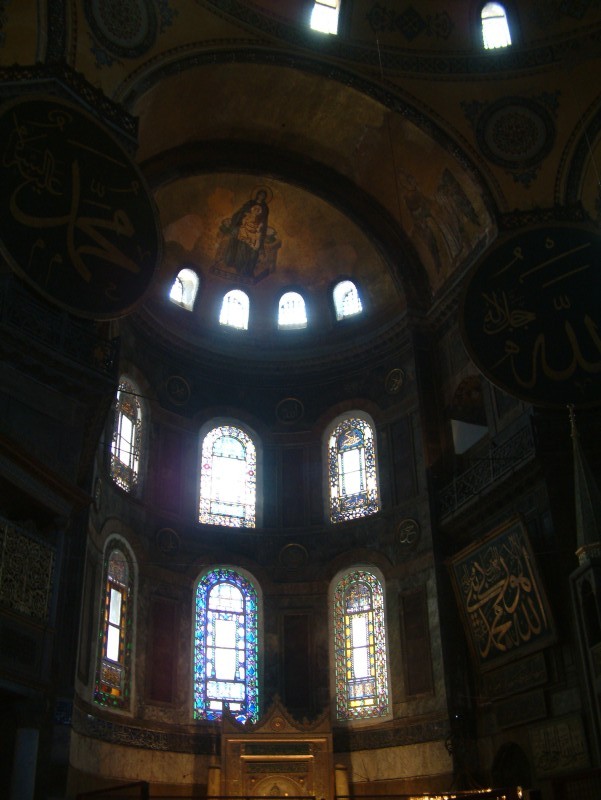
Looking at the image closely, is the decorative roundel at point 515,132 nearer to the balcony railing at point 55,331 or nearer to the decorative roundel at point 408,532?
the decorative roundel at point 408,532

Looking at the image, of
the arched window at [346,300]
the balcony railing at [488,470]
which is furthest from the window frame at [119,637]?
the arched window at [346,300]

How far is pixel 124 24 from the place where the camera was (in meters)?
12.5

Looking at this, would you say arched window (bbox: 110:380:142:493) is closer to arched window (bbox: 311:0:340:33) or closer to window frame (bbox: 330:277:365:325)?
window frame (bbox: 330:277:365:325)

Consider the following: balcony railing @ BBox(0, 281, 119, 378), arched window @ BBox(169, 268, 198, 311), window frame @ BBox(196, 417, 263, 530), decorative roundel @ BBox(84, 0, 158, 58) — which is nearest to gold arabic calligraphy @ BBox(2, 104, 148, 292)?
balcony railing @ BBox(0, 281, 119, 378)

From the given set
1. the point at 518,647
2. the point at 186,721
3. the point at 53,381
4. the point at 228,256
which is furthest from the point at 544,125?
the point at 186,721

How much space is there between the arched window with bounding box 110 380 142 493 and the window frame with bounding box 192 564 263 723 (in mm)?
2019

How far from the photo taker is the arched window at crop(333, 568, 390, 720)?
13.4 meters

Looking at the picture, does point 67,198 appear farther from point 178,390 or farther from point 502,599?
point 502,599

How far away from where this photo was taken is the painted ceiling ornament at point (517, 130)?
46.3 feet

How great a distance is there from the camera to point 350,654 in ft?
45.5

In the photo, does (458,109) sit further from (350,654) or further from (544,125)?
(350,654)

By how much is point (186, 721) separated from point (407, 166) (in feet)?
32.1

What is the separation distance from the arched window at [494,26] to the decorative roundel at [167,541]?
9.64 metres

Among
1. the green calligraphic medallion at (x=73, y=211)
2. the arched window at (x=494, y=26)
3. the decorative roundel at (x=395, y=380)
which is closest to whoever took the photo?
the green calligraphic medallion at (x=73, y=211)
